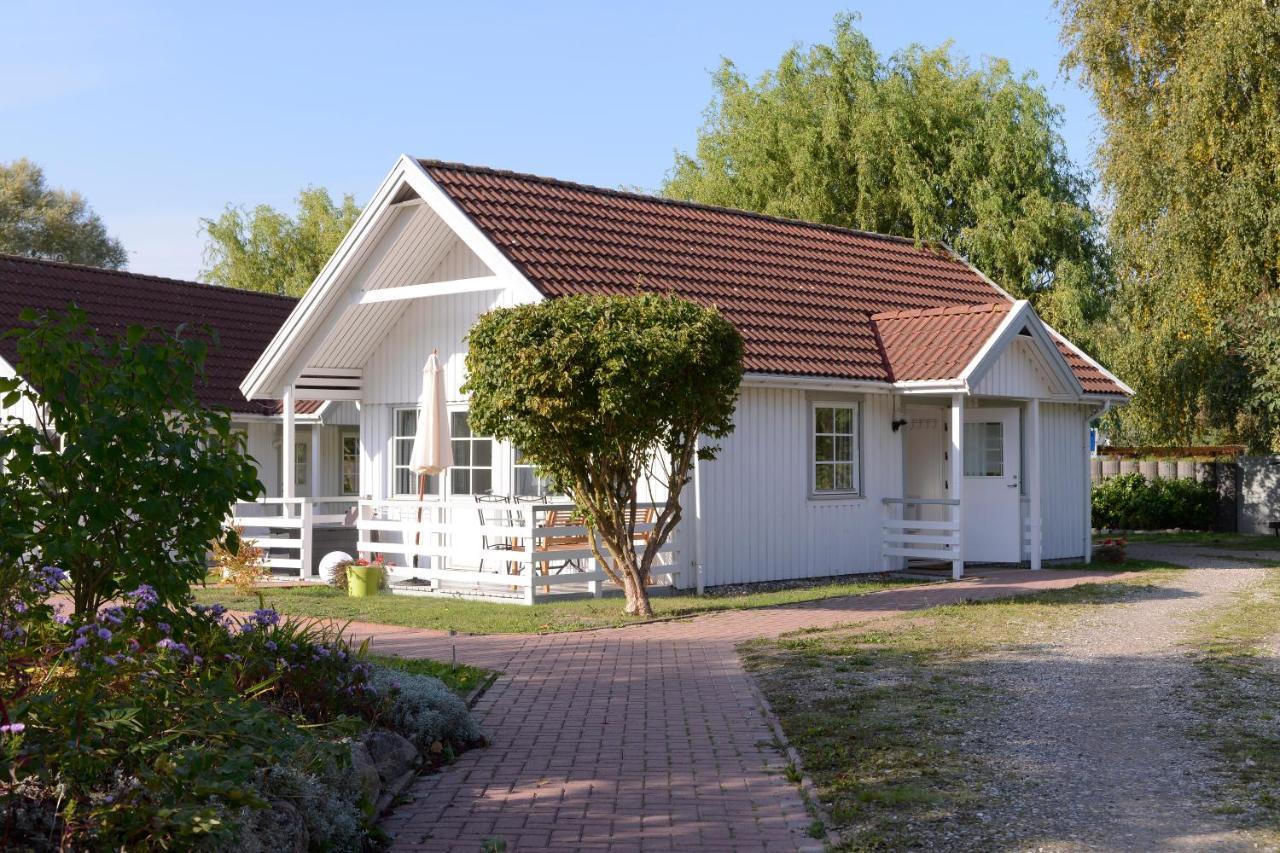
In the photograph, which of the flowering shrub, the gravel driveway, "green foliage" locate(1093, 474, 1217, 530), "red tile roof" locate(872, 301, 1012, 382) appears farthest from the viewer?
"green foliage" locate(1093, 474, 1217, 530)

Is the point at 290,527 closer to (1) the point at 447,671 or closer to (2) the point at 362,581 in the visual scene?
(2) the point at 362,581

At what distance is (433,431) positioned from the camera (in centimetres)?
1792

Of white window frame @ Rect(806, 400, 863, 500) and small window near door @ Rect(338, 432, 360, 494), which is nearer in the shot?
white window frame @ Rect(806, 400, 863, 500)

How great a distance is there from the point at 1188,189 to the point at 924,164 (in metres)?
7.81

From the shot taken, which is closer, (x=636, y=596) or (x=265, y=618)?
(x=265, y=618)

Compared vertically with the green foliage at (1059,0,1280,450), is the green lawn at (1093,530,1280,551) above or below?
below

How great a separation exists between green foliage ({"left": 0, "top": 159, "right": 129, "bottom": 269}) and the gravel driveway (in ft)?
175

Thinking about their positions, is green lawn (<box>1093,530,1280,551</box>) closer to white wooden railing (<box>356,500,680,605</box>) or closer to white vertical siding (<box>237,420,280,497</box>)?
white wooden railing (<box>356,500,680,605</box>)

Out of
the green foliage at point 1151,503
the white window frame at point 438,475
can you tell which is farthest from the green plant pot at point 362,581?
the green foliage at point 1151,503

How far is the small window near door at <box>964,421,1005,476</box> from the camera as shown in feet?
67.4

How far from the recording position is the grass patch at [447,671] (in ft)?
34.0

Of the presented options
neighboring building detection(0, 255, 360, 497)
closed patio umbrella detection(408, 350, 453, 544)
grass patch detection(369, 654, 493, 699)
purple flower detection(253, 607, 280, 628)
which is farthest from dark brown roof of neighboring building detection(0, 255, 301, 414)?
purple flower detection(253, 607, 280, 628)

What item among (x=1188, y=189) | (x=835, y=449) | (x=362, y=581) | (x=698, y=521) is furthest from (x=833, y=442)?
(x=1188, y=189)

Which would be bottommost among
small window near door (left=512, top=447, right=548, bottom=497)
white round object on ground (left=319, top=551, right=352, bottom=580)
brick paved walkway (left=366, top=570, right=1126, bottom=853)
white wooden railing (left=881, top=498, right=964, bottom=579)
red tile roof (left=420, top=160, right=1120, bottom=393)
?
brick paved walkway (left=366, top=570, right=1126, bottom=853)
